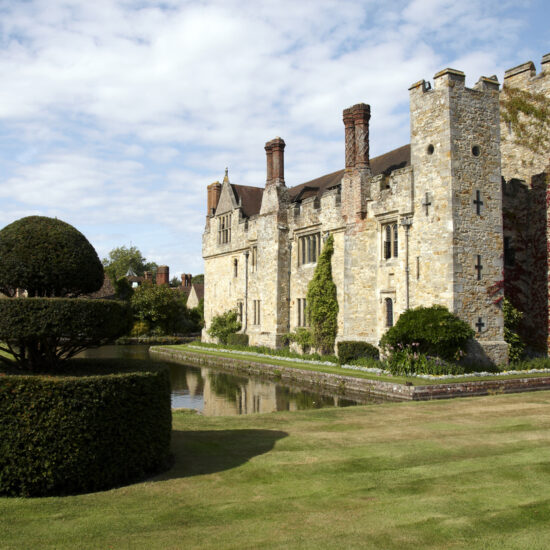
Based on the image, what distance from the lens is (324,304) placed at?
2550 centimetres

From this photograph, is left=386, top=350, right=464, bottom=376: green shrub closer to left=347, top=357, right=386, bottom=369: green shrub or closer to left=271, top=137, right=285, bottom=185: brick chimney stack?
left=347, top=357, right=386, bottom=369: green shrub

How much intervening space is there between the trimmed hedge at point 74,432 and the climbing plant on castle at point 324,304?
1862cm

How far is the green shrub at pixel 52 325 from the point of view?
22.0 feet

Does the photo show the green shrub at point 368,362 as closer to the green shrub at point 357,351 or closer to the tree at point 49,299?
the green shrub at point 357,351

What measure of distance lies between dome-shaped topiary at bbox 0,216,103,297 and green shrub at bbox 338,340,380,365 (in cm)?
1586

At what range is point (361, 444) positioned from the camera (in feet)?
29.0

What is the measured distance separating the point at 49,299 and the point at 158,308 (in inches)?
1574

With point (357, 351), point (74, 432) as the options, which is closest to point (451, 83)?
point (357, 351)

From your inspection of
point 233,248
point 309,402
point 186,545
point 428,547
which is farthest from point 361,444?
point 233,248

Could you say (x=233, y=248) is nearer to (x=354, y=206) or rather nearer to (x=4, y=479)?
(x=354, y=206)

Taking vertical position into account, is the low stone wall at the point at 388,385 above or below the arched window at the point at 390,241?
below

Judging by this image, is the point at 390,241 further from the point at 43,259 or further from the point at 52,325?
the point at 52,325

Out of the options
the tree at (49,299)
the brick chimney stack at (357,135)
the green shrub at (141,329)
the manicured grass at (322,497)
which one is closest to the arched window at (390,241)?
the brick chimney stack at (357,135)

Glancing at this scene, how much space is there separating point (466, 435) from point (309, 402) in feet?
23.4
